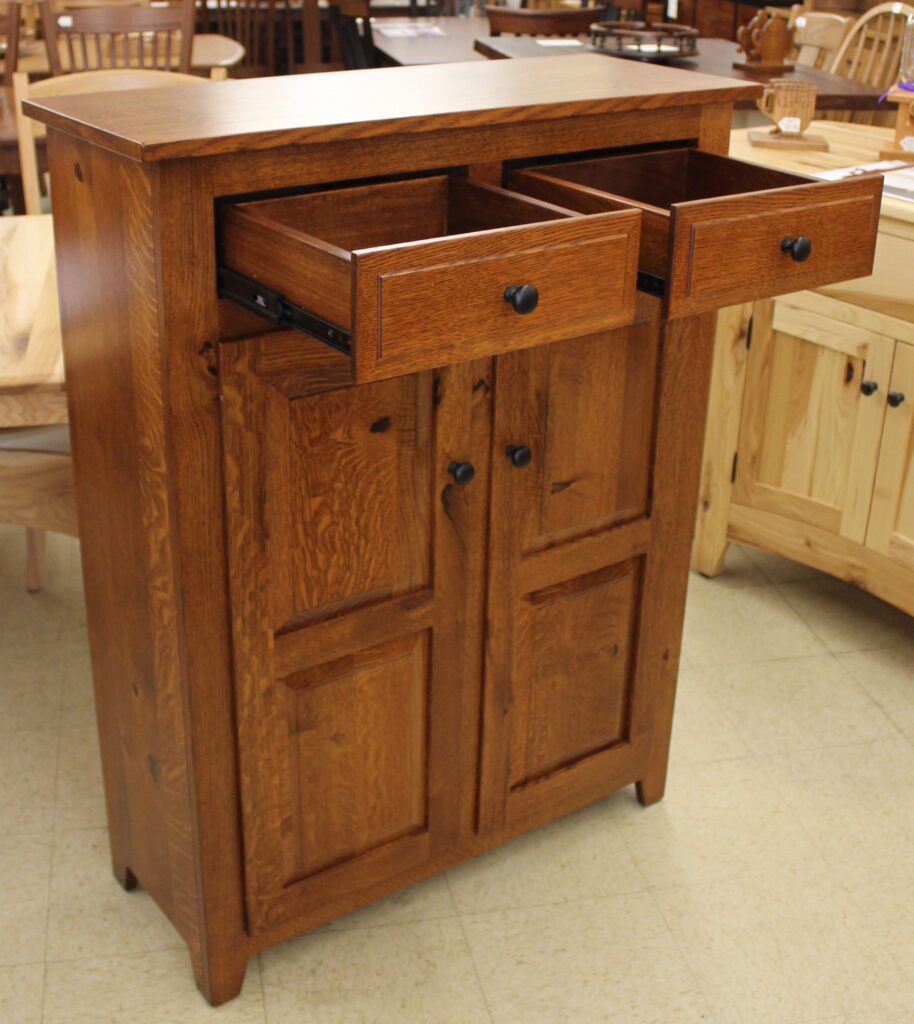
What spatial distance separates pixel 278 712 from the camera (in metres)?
1.54

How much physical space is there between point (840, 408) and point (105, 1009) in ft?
5.15

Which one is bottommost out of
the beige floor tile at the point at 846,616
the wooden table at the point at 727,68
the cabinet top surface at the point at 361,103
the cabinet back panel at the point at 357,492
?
the beige floor tile at the point at 846,616

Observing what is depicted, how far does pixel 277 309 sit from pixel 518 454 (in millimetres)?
447

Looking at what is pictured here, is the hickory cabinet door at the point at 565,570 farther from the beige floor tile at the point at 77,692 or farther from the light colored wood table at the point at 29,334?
the beige floor tile at the point at 77,692

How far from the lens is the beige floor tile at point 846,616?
2516 mm

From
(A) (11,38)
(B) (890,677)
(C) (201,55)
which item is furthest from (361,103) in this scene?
(C) (201,55)

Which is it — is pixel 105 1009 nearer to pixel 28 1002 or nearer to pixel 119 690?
pixel 28 1002

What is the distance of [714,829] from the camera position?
2010 mm

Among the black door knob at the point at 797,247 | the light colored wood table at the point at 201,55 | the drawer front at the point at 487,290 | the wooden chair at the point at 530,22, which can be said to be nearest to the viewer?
the drawer front at the point at 487,290

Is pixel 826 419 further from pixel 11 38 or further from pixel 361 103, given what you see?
pixel 11 38

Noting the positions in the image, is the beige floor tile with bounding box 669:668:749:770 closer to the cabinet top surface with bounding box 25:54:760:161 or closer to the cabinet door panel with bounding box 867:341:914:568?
the cabinet door panel with bounding box 867:341:914:568

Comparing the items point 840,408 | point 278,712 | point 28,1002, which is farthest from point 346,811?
point 840,408

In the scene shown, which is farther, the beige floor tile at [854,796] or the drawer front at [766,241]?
the beige floor tile at [854,796]

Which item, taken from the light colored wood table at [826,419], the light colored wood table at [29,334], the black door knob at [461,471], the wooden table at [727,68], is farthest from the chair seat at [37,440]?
the wooden table at [727,68]
